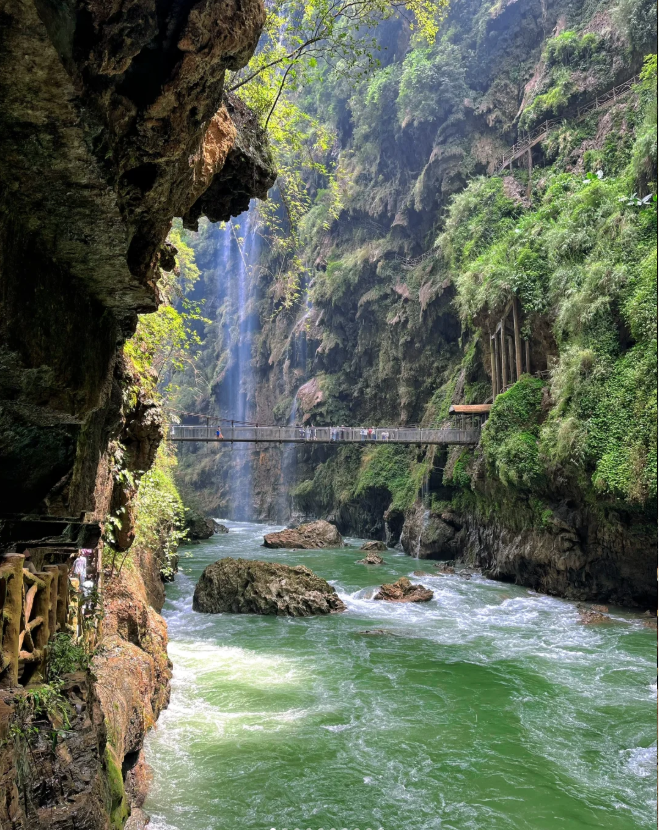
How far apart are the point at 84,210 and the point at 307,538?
21.8 metres

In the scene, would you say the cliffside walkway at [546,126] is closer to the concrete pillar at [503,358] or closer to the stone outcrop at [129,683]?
the concrete pillar at [503,358]

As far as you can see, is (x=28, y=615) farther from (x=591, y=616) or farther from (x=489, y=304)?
(x=489, y=304)

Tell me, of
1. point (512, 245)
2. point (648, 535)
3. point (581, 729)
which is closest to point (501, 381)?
point (512, 245)

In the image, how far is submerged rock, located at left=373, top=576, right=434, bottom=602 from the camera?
44.9ft

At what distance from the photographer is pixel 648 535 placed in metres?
12.0

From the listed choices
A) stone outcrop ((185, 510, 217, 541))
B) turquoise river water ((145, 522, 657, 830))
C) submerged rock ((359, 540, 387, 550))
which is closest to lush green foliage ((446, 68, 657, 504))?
turquoise river water ((145, 522, 657, 830))

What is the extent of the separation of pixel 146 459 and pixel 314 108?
37568 mm

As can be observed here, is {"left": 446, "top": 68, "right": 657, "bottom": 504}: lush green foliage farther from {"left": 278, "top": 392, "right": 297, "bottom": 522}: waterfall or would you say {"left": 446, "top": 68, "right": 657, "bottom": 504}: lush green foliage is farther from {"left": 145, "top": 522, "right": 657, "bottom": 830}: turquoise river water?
{"left": 278, "top": 392, "right": 297, "bottom": 522}: waterfall

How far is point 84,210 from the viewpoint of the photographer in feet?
8.31

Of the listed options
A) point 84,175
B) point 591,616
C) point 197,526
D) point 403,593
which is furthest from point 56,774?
point 197,526

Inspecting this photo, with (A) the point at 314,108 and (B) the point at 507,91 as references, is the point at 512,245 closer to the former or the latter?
(B) the point at 507,91

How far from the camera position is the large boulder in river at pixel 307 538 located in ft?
75.8

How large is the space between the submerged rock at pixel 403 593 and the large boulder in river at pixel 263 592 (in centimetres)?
144

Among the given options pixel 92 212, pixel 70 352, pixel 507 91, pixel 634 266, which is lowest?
pixel 70 352
